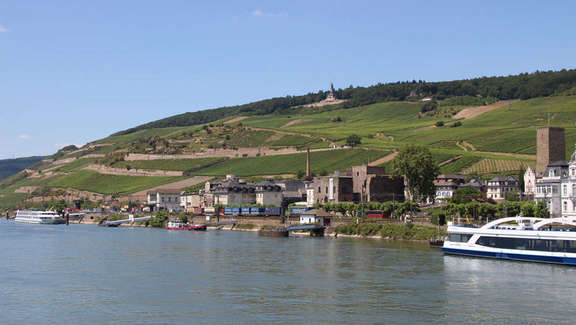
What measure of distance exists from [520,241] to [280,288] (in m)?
21.6

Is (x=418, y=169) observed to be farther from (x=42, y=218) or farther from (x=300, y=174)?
(x=42, y=218)

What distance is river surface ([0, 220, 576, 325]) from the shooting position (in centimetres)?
3031

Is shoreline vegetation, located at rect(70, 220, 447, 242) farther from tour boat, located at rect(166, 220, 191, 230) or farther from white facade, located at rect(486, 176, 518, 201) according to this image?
white facade, located at rect(486, 176, 518, 201)

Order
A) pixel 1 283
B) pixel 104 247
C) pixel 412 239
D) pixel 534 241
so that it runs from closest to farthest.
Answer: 1. pixel 1 283
2. pixel 534 241
3. pixel 104 247
4. pixel 412 239

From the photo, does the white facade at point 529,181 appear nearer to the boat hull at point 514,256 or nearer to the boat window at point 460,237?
the boat window at point 460,237

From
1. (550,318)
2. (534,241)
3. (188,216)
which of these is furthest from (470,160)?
(550,318)

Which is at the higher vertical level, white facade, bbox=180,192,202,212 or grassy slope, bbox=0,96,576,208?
grassy slope, bbox=0,96,576,208

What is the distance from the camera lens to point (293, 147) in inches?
6506

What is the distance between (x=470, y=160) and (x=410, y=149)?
31.0m

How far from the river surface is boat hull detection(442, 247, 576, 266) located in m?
0.64

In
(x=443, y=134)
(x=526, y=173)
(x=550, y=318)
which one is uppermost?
(x=443, y=134)

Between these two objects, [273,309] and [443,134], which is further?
[443,134]

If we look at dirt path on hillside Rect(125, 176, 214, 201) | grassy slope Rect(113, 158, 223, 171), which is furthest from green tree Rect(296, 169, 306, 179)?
grassy slope Rect(113, 158, 223, 171)

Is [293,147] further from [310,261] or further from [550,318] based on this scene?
[550,318]
